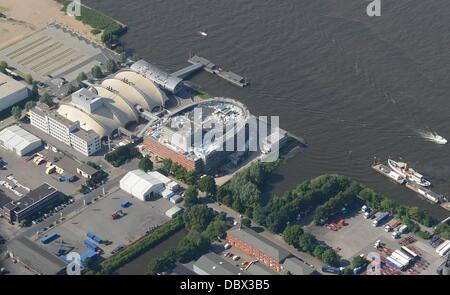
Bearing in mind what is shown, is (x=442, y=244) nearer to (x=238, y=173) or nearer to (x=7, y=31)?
(x=238, y=173)

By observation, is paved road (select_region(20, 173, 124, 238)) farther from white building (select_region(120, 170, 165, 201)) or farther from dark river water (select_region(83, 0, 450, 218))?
dark river water (select_region(83, 0, 450, 218))

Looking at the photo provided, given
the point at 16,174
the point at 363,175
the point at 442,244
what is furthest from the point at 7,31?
the point at 442,244

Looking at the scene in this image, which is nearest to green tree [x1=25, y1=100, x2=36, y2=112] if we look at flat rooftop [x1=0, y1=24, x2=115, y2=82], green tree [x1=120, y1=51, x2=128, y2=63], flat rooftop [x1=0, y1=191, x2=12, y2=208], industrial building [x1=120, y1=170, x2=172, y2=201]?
flat rooftop [x1=0, y1=24, x2=115, y2=82]

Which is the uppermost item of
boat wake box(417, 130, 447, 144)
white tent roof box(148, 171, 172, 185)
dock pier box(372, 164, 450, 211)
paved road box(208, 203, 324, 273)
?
boat wake box(417, 130, 447, 144)

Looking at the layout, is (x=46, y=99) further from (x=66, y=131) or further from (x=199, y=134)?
(x=199, y=134)

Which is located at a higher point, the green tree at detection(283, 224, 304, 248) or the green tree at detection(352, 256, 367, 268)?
the green tree at detection(283, 224, 304, 248)
